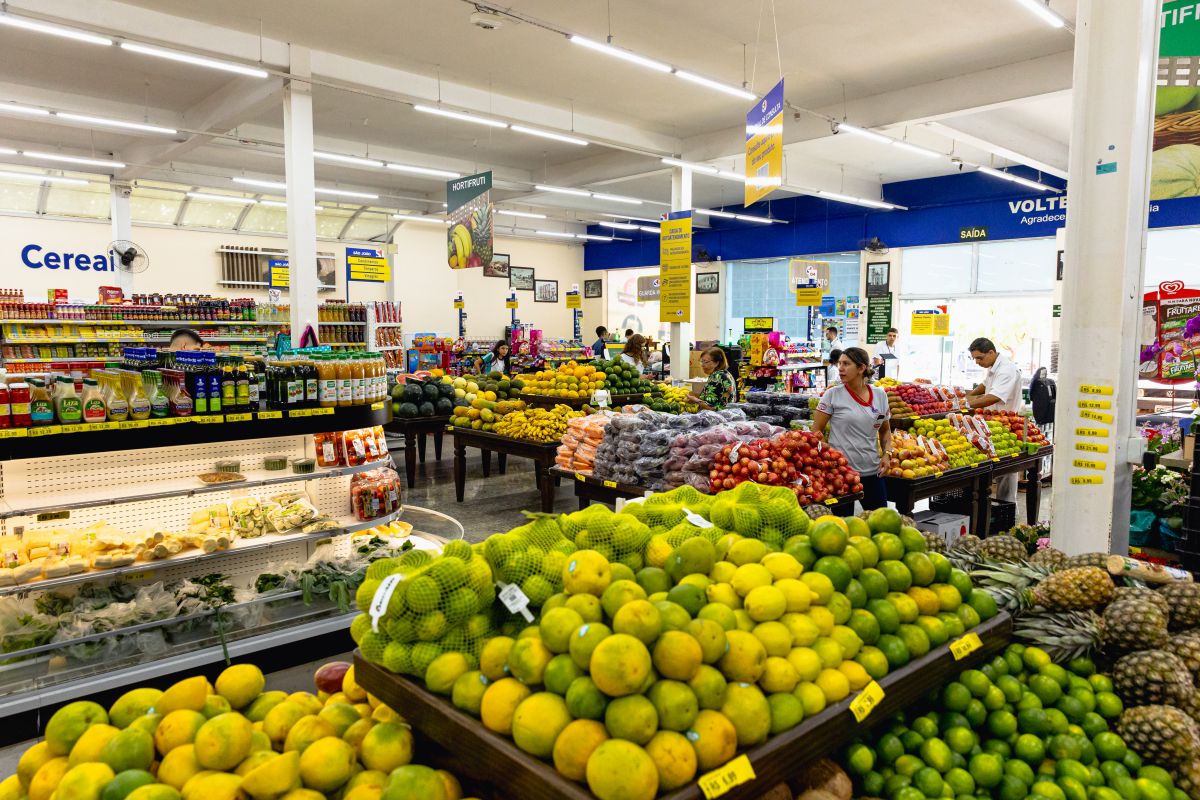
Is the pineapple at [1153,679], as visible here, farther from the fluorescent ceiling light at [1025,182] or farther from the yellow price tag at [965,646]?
the fluorescent ceiling light at [1025,182]

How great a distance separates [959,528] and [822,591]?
402 centimetres

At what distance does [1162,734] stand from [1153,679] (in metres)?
0.20

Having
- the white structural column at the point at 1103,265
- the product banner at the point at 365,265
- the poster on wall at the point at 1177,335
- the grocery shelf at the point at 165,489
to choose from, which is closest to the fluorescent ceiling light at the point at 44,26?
the grocery shelf at the point at 165,489

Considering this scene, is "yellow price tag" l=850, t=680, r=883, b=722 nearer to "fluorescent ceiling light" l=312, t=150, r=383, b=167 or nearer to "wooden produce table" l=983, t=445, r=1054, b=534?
"wooden produce table" l=983, t=445, r=1054, b=534

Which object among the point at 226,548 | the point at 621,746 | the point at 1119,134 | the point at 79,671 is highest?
the point at 1119,134

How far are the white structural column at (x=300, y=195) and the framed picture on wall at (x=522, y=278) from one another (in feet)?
39.9

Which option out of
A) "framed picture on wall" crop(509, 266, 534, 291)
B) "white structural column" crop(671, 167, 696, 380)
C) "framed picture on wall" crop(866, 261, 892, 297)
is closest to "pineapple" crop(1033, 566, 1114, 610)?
"white structural column" crop(671, 167, 696, 380)

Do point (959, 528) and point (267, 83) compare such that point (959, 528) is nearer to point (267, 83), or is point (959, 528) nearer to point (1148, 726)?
point (1148, 726)

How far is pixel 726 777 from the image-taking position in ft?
4.52

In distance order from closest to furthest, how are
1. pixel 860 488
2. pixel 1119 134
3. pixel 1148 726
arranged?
pixel 1148 726 < pixel 1119 134 < pixel 860 488

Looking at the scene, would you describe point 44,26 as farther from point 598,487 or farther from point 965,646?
point 965,646

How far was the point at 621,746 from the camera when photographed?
1.30 m

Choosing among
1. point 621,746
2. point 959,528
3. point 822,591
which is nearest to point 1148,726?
point 822,591

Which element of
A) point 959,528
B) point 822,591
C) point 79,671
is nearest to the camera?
point 822,591
